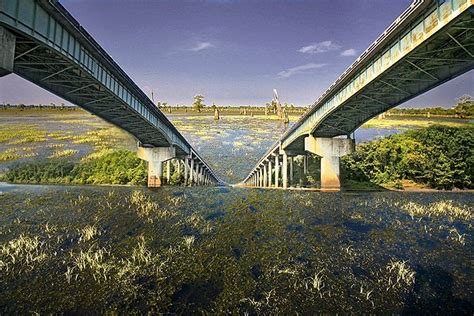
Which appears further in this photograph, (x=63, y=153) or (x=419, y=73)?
(x=63, y=153)

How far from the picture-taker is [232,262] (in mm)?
10844

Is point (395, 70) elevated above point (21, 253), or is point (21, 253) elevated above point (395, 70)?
point (395, 70)

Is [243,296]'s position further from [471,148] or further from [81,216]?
[471,148]

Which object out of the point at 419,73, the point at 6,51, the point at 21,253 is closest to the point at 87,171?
the point at 6,51

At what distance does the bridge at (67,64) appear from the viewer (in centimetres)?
1264

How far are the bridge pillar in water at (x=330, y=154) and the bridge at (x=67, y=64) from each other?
24.7m

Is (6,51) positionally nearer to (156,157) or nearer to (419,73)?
(419,73)

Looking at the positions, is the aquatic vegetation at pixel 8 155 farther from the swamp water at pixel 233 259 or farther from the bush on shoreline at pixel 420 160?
the bush on shoreline at pixel 420 160

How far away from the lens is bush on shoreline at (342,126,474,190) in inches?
1518

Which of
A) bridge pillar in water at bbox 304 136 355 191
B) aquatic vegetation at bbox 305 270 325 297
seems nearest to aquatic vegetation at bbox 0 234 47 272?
aquatic vegetation at bbox 305 270 325 297

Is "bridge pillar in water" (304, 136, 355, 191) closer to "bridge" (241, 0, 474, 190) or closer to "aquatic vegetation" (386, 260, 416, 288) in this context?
"bridge" (241, 0, 474, 190)

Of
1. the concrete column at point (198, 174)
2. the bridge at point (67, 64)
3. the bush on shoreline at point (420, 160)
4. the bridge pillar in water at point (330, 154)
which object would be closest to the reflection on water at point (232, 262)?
the bridge at point (67, 64)

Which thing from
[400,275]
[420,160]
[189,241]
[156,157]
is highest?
[156,157]

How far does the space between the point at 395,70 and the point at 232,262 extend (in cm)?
2080
